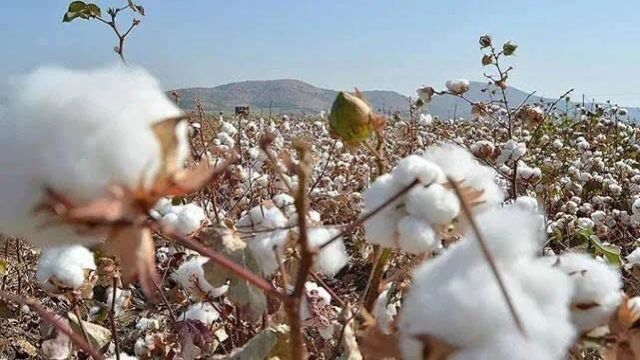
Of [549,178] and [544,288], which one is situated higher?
[544,288]

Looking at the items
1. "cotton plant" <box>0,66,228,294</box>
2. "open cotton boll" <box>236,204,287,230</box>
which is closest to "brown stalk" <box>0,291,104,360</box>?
"cotton plant" <box>0,66,228,294</box>

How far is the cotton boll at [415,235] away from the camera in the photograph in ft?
2.51

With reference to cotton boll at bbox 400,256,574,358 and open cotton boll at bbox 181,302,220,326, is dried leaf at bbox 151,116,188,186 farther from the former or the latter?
open cotton boll at bbox 181,302,220,326

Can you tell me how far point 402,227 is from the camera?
0.77m

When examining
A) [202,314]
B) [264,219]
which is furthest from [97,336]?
[264,219]

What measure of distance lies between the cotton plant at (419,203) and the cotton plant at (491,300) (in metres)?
0.12

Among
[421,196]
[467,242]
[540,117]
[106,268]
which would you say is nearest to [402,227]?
[421,196]

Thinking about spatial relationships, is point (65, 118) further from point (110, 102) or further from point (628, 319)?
point (628, 319)

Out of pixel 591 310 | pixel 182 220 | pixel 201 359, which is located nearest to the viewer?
pixel 591 310

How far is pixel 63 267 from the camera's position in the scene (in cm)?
135

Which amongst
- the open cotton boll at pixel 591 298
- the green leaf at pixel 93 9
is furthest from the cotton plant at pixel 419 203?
the green leaf at pixel 93 9

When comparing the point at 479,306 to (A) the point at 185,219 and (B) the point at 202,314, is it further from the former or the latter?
(B) the point at 202,314

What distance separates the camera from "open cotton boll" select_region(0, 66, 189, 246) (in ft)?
1.98

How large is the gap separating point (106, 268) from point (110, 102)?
37.3 inches
